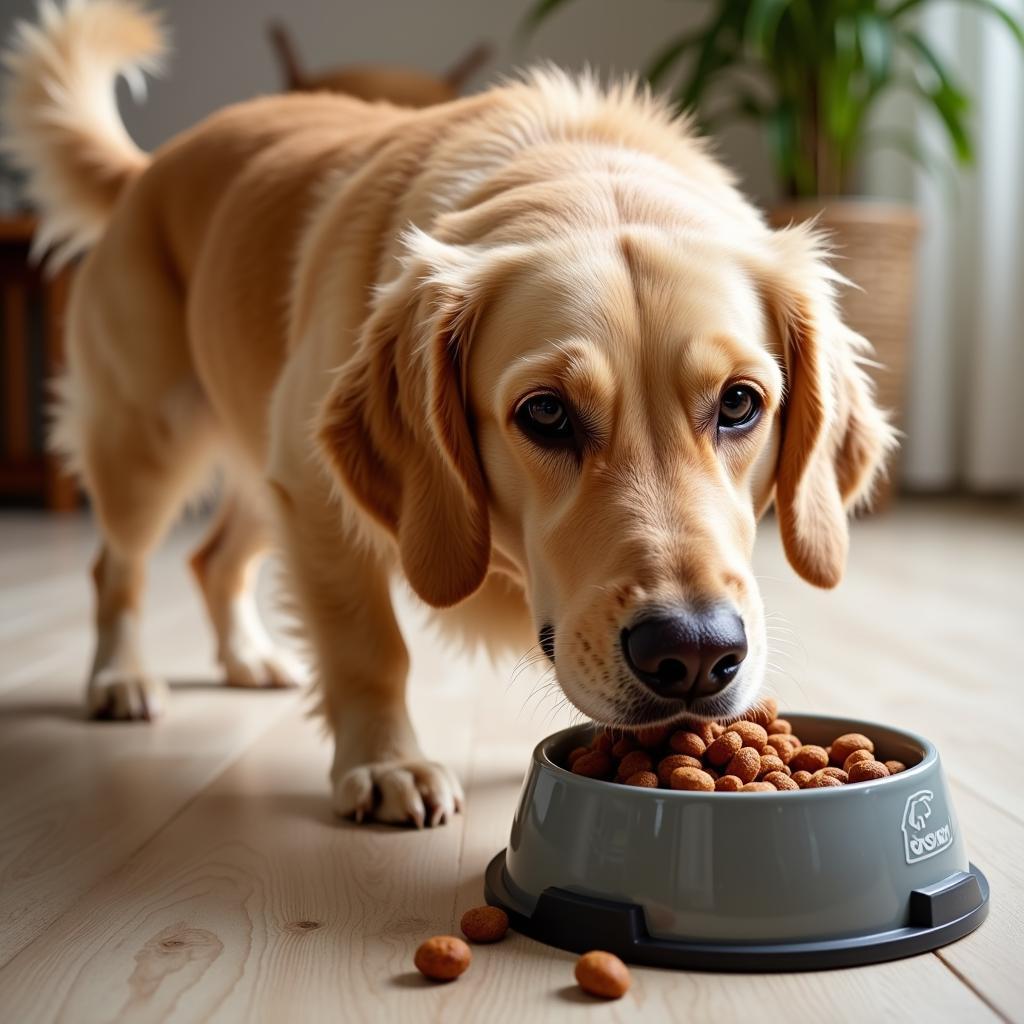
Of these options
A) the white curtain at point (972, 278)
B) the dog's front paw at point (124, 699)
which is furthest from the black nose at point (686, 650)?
the white curtain at point (972, 278)

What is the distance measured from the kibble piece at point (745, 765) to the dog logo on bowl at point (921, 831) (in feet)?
0.58

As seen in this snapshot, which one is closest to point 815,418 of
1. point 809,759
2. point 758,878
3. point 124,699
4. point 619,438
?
point 619,438

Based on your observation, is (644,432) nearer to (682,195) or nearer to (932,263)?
(682,195)

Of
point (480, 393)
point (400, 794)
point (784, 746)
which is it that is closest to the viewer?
point (784, 746)

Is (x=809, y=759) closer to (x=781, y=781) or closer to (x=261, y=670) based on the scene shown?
(x=781, y=781)

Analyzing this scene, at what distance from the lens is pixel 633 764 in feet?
4.91

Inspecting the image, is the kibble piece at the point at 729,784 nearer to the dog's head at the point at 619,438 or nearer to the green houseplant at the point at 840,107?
the dog's head at the point at 619,438

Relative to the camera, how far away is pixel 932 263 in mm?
6062

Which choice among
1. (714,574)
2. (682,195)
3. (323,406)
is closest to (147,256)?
(323,406)

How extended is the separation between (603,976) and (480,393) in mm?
771

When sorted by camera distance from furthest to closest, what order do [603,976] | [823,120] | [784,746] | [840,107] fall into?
[823,120] → [840,107] → [784,746] → [603,976]

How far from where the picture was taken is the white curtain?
18.7 ft

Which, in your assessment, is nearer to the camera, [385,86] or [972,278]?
[385,86]

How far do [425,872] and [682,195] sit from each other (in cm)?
97
